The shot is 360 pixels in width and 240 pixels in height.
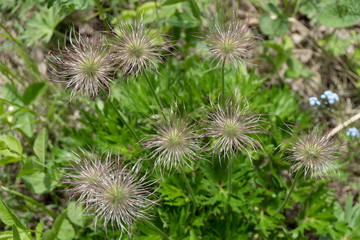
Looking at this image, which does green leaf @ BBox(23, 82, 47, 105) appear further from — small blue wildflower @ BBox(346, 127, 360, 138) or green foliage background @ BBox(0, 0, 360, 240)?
small blue wildflower @ BBox(346, 127, 360, 138)

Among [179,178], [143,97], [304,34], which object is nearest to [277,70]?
[304,34]

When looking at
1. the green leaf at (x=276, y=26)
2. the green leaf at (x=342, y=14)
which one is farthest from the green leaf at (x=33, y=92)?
the green leaf at (x=342, y=14)

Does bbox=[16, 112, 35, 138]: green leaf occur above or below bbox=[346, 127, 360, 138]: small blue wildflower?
above

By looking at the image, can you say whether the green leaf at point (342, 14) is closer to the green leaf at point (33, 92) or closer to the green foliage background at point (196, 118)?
the green foliage background at point (196, 118)

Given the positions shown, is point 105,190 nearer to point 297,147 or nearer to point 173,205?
point 297,147

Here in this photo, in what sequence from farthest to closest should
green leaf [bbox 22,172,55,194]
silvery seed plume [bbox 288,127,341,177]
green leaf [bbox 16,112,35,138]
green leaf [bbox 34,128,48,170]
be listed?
green leaf [bbox 16,112,35,138] → green leaf [bbox 22,172,55,194] → green leaf [bbox 34,128,48,170] → silvery seed plume [bbox 288,127,341,177]

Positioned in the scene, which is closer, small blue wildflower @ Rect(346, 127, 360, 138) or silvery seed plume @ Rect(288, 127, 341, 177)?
silvery seed plume @ Rect(288, 127, 341, 177)

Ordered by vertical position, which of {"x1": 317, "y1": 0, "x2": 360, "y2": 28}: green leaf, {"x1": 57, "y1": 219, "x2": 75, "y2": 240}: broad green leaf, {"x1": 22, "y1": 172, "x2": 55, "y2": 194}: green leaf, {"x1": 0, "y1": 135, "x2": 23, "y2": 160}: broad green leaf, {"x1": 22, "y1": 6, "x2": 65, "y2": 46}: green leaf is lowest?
{"x1": 57, "y1": 219, "x2": 75, "y2": 240}: broad green leaf

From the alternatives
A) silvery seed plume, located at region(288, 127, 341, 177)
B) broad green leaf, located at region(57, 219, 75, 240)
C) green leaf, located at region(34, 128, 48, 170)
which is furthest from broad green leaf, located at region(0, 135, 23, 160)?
silvery seed plume, located at region(288, 127, 341, 177)

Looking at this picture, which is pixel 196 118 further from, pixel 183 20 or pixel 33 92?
pixel 33 92
